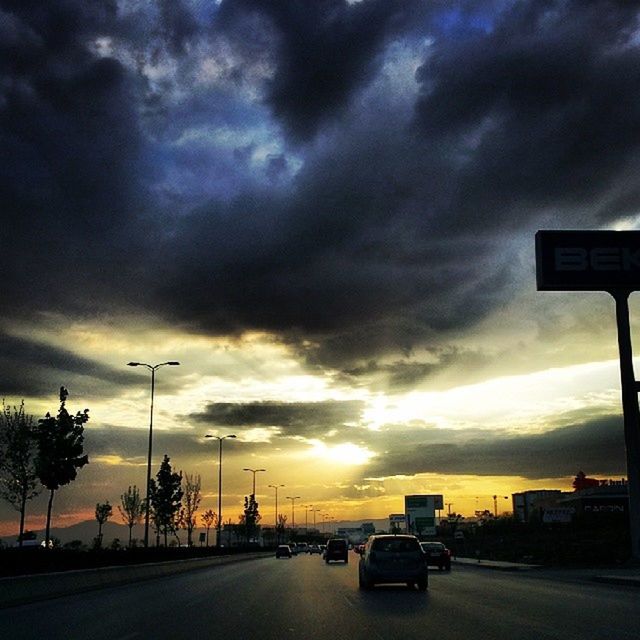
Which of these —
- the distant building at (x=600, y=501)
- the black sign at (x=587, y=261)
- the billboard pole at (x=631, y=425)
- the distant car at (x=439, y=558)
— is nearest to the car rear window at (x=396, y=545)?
the billboard pole at (x=631, y=425)

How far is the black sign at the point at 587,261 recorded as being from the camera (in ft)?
152

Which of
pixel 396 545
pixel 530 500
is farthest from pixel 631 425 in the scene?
pixel 530 500

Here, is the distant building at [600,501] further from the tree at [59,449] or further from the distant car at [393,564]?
the distant car at [393,564]

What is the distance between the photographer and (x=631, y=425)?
140 ft

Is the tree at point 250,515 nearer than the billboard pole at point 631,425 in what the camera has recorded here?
No

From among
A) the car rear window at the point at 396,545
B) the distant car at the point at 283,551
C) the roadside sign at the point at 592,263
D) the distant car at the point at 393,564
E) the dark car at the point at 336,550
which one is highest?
the roadside sign at the point at 592,263

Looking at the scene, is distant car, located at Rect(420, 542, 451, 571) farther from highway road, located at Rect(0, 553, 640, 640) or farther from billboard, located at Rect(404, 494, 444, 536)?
billboard, located at Rect(404, 494, 444, 536)

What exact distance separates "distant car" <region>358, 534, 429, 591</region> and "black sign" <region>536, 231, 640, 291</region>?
76.5ft

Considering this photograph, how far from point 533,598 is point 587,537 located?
2748 inches

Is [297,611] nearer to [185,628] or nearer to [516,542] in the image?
[185,628]

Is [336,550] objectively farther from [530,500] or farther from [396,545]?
[530,500]

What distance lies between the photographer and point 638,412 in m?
42.8

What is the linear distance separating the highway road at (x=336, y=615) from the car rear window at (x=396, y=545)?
129 centimetres

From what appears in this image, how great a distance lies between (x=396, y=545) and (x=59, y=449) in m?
33.3
